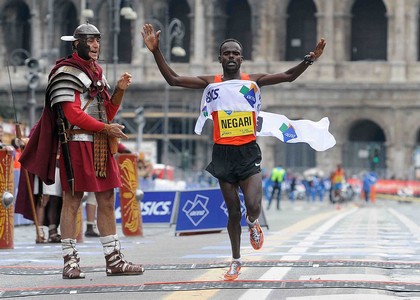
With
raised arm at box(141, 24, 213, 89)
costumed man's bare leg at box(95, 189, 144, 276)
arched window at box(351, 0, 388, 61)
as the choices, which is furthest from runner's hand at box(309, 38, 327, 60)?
arched window at box(351, 0, 388, 61)

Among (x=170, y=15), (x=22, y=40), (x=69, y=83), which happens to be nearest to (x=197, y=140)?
(x=170, y=15)

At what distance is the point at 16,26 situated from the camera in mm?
83812

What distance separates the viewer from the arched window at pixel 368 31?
7881 cm

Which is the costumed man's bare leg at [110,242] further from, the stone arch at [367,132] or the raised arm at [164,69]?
→ the stone arch at [367,132]

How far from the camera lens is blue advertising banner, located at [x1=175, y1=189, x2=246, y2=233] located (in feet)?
78.3

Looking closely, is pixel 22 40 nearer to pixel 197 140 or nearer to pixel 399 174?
pixel 197 140

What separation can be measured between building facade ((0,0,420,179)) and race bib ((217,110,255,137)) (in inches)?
2383

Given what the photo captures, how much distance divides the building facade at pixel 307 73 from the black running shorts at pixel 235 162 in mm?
60624

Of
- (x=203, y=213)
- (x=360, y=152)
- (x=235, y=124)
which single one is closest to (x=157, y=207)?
(x=203, y=213)

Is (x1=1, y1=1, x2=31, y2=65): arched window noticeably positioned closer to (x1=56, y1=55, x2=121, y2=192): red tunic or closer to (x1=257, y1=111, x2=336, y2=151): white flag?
(x1=257, y1=111, x2=336, y2=151): white flag

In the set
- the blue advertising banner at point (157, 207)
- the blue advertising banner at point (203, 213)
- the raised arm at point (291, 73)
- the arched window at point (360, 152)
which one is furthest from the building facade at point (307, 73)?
the raised arm at point (291, 73)

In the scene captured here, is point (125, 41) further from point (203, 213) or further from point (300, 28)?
point (203, 213)

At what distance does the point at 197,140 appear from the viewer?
249 ft

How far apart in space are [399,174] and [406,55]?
20.6ft
